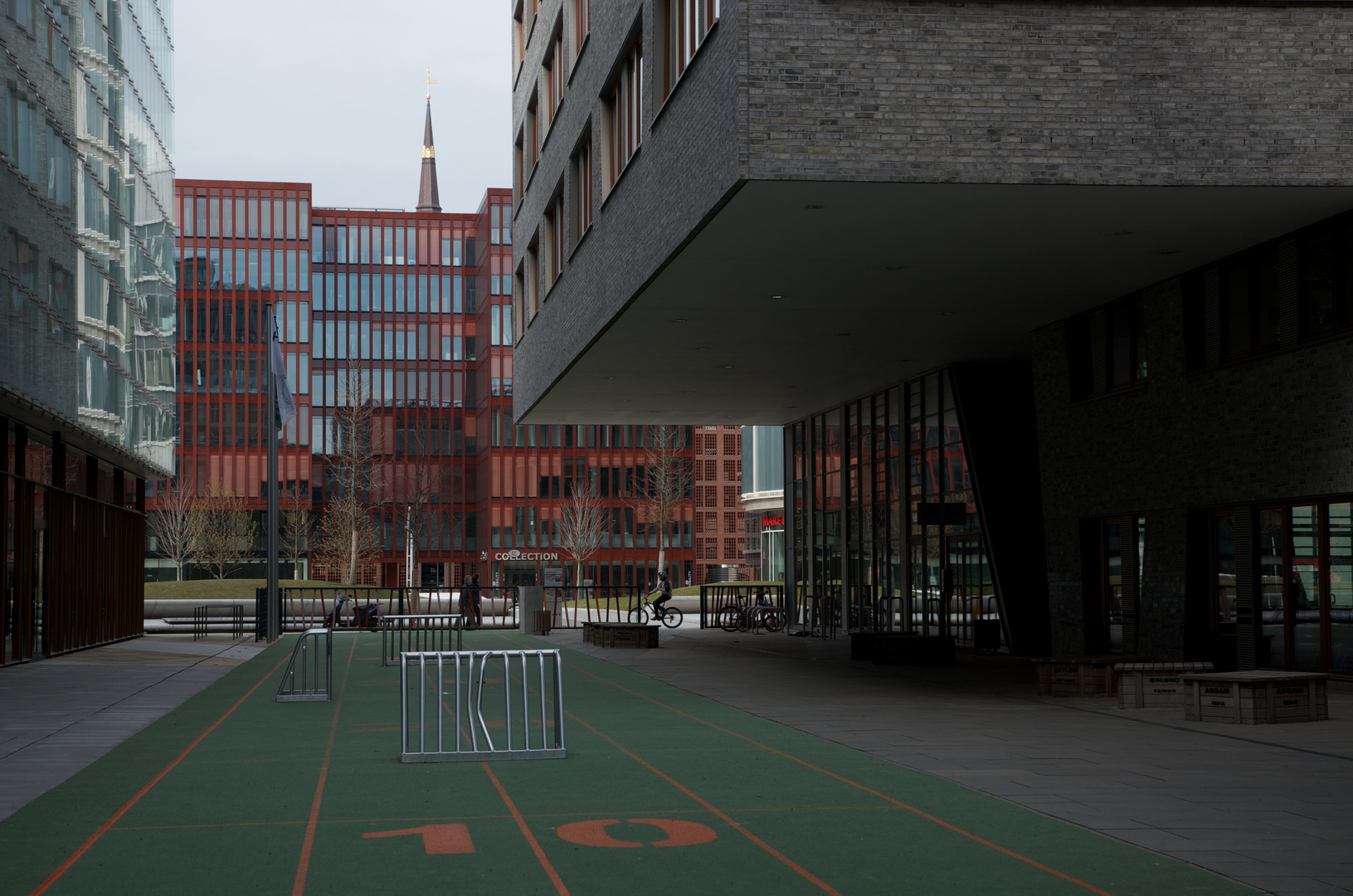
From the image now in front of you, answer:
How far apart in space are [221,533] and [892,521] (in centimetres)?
6477

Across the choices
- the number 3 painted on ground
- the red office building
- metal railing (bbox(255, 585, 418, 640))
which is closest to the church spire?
the red office building

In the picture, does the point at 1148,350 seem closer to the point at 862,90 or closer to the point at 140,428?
the point at 862,90

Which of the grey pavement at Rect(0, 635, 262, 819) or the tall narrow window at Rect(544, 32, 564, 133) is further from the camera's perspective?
the tall narrow window at Rect(544, 32, 564, 133)

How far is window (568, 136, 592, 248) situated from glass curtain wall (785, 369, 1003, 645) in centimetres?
836

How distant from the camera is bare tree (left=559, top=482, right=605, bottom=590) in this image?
96250mm

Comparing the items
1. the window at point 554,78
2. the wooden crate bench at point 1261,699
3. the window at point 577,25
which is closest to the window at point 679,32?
the window at point 577,25

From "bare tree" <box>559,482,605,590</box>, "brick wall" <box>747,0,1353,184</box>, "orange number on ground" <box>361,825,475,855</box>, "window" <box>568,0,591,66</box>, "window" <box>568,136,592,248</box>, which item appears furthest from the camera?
"bare tree" <box>559,482,605,590</box>

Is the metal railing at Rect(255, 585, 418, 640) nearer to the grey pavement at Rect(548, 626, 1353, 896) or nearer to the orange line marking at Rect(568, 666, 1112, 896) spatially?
the grey pavement at Rect(548, 626, 1353, 896)

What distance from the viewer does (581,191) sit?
2702 cm

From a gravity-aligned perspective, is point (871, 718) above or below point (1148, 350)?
below

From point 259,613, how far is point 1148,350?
79.0 ft

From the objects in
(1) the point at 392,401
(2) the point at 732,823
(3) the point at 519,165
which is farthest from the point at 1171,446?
(1) the point at 392,401

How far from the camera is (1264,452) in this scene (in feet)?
57.7

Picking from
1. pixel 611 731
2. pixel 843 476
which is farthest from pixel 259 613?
pixel 611 731
